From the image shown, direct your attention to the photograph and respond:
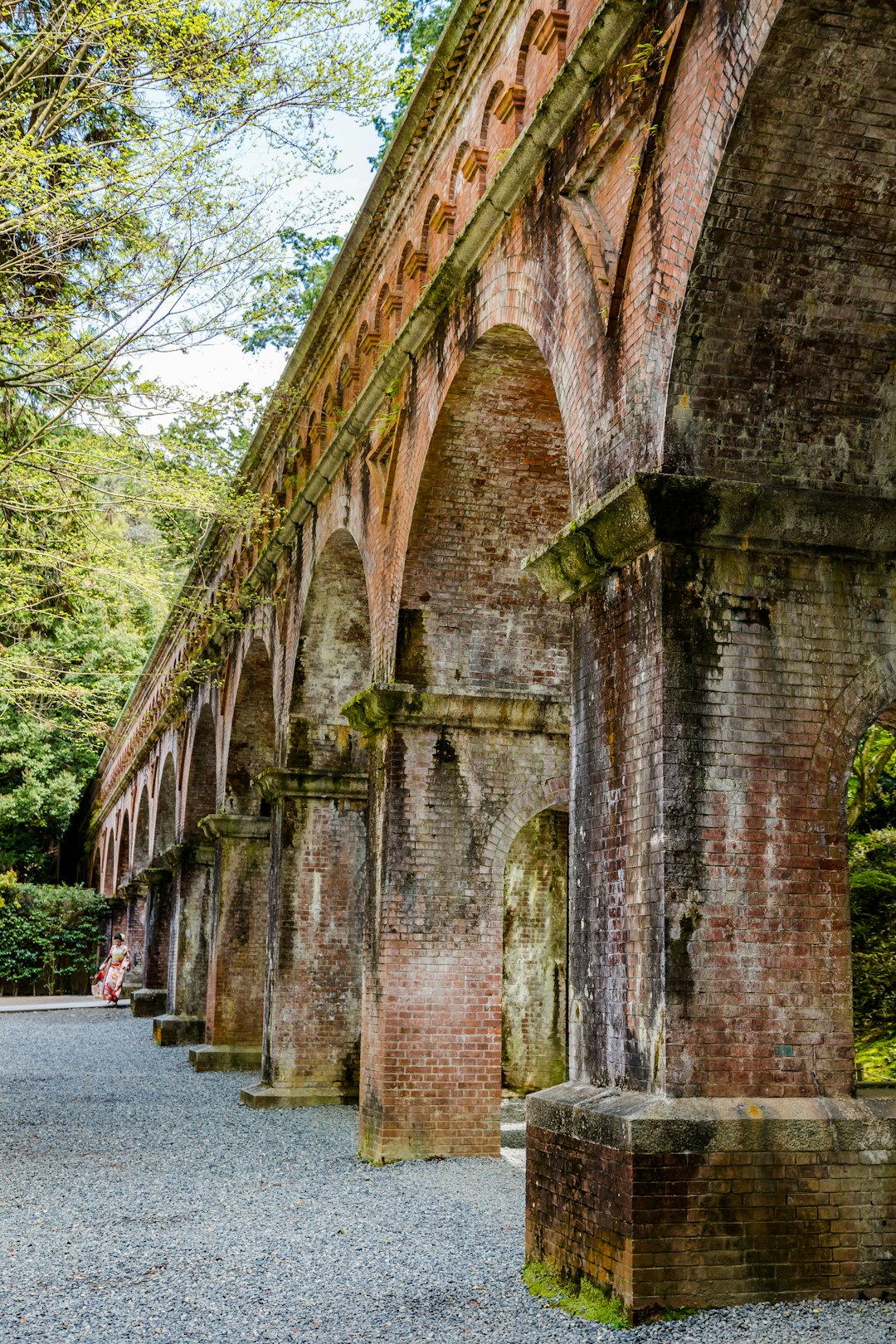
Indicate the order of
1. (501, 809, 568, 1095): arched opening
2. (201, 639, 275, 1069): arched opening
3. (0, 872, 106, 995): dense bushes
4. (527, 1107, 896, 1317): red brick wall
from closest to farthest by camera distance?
(527, 1107, 896, 1317): red brick wall < (501, 809, 568, 1095): arched opening < (201, 639, 275, 1069): arched opening < (0, 872, 106, 995): dense bushes

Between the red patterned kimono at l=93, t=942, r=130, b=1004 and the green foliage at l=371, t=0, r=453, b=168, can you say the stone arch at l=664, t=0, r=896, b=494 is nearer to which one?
the green foliage at l=371, t=0, r=453, b=168

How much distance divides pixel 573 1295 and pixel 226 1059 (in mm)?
12098

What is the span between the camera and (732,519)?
5641mm

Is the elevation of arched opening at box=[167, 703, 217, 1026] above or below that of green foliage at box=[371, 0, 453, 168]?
below

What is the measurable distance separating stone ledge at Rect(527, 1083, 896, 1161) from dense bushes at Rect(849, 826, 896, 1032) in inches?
235

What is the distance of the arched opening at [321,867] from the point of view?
13.4m

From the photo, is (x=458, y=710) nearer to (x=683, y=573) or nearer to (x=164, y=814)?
(x=683, y=573)

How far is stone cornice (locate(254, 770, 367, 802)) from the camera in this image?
1353cm

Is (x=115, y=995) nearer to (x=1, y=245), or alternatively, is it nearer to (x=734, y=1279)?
(x=1, y=245)

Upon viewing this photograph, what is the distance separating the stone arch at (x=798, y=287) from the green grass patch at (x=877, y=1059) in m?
5.11

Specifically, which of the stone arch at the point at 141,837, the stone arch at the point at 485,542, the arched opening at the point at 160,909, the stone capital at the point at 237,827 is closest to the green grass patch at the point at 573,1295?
the stone arch at the point at 485,542

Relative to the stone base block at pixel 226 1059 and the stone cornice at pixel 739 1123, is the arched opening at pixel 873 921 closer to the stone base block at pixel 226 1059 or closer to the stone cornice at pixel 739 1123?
the stone cornice at pixel 739 1123

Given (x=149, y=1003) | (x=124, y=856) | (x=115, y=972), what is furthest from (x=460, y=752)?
(x=124, y=856)

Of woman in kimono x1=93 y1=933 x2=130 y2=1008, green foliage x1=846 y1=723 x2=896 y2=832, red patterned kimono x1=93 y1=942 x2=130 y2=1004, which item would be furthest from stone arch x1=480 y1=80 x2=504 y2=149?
red patterned kimono x1=93 y1=942 x2=130 y2=1004
